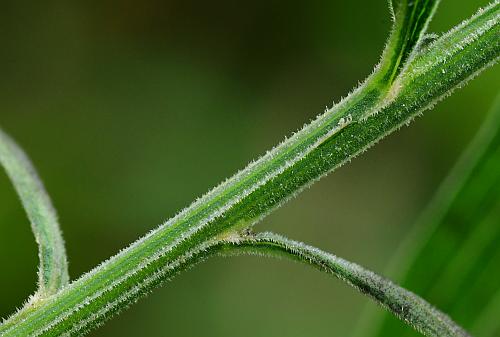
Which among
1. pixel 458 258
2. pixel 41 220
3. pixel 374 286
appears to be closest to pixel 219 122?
pixel 458 258

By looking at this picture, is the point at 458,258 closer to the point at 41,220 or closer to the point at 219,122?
the point at 41,220

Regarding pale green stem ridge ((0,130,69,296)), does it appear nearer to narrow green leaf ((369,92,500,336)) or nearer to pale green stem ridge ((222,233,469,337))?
pale green stem ridge ((222,233,469,337))

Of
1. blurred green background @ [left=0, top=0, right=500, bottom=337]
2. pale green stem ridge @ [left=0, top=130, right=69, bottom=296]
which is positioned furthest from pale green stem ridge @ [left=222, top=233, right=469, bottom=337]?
blurred green background @ [left=0, top=0, right=500, bottom=337]

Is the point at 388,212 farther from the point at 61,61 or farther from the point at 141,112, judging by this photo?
the point at 61,61

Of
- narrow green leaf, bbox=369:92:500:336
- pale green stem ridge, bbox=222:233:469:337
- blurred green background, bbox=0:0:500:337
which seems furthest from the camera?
blurred green background, bbox=0:0:500:337

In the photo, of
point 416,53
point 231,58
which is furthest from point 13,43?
point 416,53

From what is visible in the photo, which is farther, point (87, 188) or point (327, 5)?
point (327, 5)

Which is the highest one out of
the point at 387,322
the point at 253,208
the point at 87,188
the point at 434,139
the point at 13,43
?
the point at 434,139

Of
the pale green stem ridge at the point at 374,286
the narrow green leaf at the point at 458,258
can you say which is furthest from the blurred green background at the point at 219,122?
the pale green stem ridge at the point at 374,286
